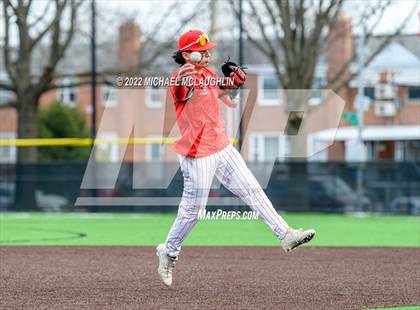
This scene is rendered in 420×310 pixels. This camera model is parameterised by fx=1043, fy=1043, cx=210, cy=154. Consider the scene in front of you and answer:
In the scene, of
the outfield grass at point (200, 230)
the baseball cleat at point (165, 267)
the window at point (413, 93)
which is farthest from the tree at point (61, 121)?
the baseball cleat at point (165, 267)

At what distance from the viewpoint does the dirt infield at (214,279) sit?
821 cm

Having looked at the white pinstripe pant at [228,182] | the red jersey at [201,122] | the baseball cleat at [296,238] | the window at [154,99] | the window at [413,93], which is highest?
the red jersey at [201,122]

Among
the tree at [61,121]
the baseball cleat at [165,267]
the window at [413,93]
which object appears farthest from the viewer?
the tree at [61,121]

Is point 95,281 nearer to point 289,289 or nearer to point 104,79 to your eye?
point 289,289

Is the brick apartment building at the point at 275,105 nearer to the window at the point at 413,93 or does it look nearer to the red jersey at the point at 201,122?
the window at the point at 413,93

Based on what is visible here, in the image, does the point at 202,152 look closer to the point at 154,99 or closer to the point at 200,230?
the point at 200,230

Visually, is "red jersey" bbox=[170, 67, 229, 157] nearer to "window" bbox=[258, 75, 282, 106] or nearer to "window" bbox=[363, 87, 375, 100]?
"window" bbox=[258, 75, 282, 106]

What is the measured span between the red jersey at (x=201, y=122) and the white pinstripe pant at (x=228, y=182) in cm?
8

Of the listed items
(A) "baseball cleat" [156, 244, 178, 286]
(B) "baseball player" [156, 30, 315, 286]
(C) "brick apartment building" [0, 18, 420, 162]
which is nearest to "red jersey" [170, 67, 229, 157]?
(B) "baseball player" [156, 30, 315, 286]

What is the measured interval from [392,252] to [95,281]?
4.96 meters

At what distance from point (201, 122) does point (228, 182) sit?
0.58 m

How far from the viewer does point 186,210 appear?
9008mm

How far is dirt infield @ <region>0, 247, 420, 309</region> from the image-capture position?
26.9ft

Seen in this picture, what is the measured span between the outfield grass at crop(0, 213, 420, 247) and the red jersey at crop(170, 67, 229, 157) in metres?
6.65
